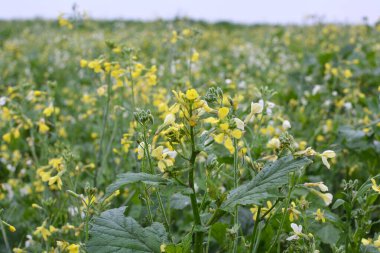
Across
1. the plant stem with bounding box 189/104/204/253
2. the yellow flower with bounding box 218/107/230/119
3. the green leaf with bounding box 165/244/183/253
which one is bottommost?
the green leaf with bounding box 165/244/183/253

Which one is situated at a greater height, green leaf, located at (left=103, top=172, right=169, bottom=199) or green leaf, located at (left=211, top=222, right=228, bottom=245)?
green leaf, located at (left=103, top=172, right=169, bottom=199)

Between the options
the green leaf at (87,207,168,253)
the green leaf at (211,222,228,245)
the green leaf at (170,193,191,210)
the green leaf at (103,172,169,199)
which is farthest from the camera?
the green leaf at (170,193,191,210)

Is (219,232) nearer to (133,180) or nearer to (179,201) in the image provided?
(179,201)

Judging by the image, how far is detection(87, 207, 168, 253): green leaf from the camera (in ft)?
4.78

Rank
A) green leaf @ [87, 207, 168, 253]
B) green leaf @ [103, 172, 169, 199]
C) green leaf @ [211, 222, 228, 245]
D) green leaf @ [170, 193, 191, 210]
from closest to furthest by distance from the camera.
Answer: green leaf @ [103, 172, 169, 199]
green leaf @ [87, 207, 168, 253]
green leaf @ [211, 222, 228, 245]
green leaf @ [170, 193, 191, 210]

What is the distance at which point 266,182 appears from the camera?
1390 mm

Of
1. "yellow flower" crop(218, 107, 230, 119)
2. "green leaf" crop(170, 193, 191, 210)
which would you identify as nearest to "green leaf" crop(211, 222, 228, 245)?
"green leaf" crop(170, 193, 191, 210)

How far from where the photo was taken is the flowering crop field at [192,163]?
57.6 inches

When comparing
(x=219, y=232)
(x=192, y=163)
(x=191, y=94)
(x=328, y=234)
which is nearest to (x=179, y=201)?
(x=219, y=232)

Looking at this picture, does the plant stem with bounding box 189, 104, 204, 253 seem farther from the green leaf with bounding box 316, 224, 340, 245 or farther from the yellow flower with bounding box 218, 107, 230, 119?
the green leaf with bounding box 316, 224, 340, 245

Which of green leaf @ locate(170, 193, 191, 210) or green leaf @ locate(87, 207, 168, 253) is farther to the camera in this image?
green leaf @ locate(170, 193, 191, 210)

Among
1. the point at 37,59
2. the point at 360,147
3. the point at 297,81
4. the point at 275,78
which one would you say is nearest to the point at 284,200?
the point at 360,147

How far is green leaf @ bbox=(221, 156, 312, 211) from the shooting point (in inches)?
53.2

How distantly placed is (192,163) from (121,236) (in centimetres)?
32
